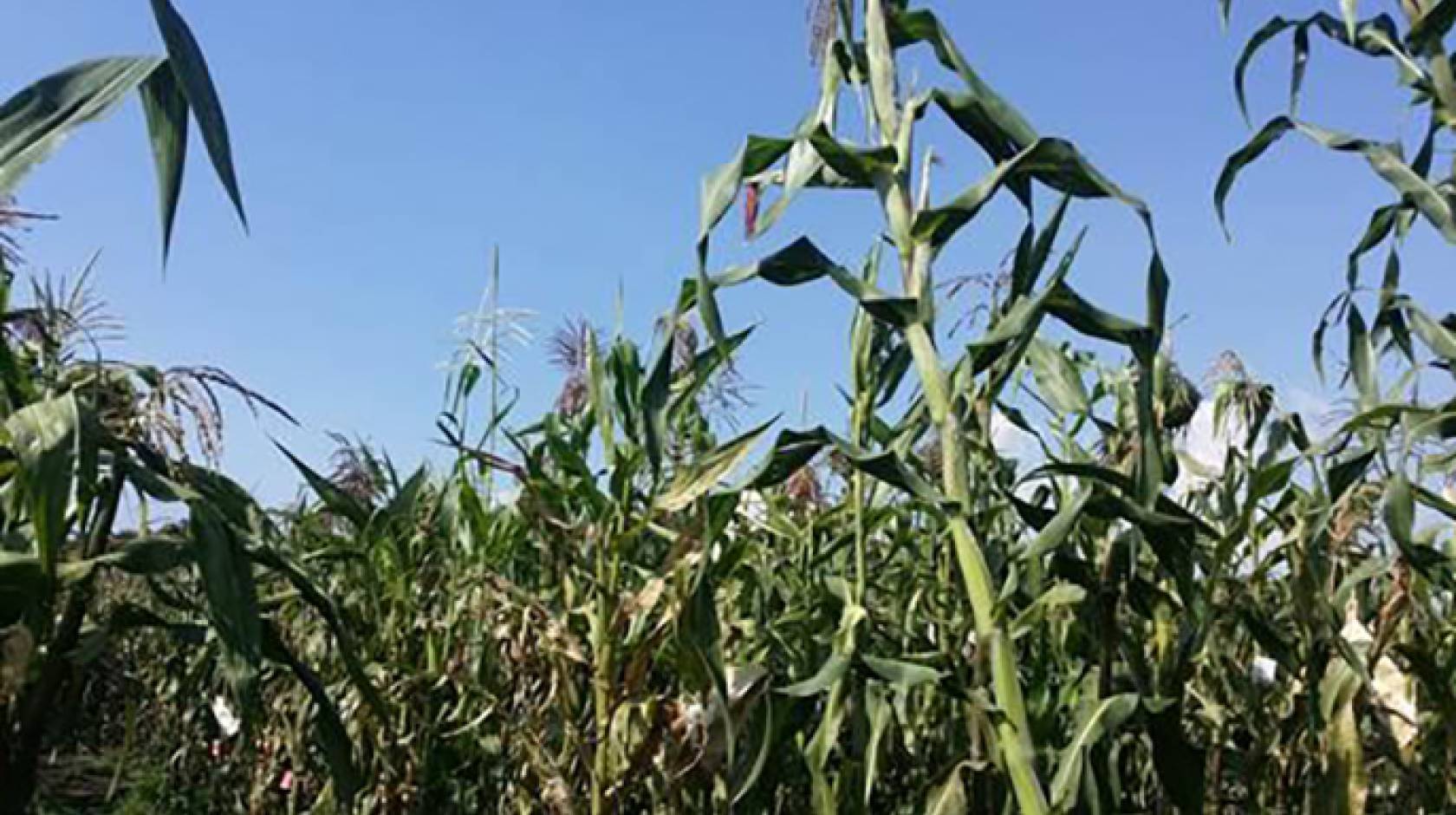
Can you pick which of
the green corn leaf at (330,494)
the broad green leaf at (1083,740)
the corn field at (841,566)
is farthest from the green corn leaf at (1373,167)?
the green corn leaf at (330,494)

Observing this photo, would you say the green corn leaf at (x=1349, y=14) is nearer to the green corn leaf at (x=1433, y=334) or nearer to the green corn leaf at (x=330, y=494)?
the green corn leaf at (x=1433, y=334)

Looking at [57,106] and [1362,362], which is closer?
[57,106]

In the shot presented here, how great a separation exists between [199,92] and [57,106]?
0.13m

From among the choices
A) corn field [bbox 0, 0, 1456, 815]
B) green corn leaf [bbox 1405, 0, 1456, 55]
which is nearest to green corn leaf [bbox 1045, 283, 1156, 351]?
corn field [bbox 0, 0, 1456, 815]

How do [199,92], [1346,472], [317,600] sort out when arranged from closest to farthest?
1. [199,92]
2. [317,600]
3. [1346,472]

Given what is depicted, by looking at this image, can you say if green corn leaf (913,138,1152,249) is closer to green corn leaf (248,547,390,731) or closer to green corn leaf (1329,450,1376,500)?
green corn leaf (1329,450,1376,500)

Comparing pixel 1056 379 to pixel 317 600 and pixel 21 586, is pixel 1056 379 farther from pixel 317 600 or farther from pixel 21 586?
pixel 21 586

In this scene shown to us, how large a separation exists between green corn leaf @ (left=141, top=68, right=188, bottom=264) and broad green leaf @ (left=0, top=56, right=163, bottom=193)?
0.5 inches

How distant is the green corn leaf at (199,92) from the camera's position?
1.00 metres

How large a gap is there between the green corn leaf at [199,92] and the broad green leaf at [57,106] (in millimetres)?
49

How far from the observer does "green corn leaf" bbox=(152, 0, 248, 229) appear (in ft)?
3.28

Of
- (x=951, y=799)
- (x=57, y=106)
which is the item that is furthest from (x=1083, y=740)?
(x=57, y=106)

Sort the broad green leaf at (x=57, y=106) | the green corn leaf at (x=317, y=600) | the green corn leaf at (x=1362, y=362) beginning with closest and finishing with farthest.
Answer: the broad green leaf at (x=57, y=106) < the green corn leaf at (x=317, y=600) < the green corn leaf at (x=1362, y=362)

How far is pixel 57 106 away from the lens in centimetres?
104
